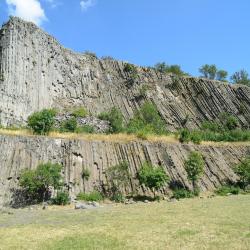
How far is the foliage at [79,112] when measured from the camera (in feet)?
144

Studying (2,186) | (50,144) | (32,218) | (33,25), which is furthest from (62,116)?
(32,218)

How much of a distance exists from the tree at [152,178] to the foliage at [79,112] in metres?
16.7

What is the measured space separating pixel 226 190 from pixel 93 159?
31.1ft

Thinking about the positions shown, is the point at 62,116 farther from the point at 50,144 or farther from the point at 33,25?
the point at 50,144

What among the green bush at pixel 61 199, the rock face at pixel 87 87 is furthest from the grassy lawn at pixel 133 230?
the rock face at pixel 87 87

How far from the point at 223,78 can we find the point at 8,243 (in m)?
61.0

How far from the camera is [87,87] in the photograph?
49.1 metres

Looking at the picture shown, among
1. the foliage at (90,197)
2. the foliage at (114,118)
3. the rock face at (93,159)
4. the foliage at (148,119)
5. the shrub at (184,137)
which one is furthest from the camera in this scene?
the foliage at (148,119)

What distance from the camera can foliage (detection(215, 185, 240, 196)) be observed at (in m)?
30.0

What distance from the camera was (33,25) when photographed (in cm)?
4438

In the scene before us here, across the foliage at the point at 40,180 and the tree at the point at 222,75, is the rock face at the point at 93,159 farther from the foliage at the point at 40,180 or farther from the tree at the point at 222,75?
the tree at the point at 222,75

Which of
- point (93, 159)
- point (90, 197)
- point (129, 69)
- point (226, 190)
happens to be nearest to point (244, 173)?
point (226, 190)

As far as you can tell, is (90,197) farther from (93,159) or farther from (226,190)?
(226,190)

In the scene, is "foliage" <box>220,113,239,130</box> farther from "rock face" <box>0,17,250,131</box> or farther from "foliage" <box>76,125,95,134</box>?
"foliage" <box>76,125,95,134</box>
